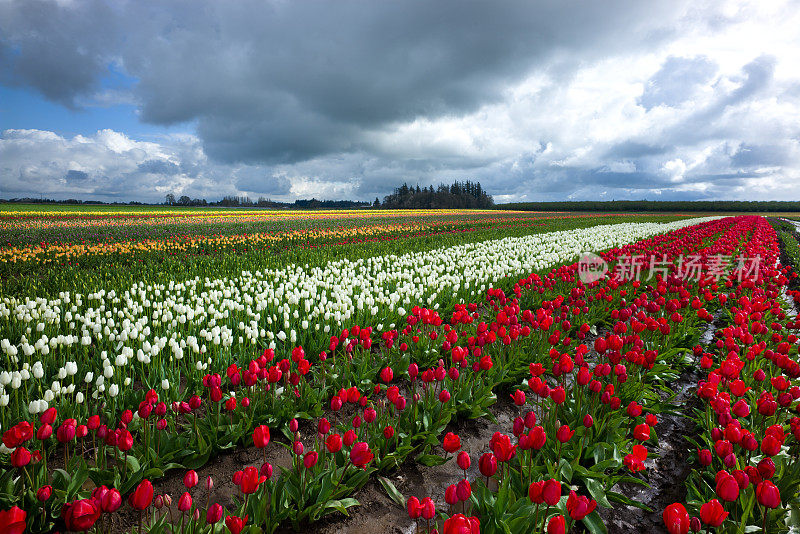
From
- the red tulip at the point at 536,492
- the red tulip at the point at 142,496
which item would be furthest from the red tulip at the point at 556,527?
the red tulip at the point at 142,496

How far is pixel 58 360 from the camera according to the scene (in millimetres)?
4941

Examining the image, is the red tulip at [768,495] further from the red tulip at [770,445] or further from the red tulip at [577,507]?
the red tulip at [577,507]

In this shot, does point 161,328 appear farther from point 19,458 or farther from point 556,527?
point 556,527

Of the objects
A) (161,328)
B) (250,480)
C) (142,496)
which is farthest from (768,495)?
(161,328)

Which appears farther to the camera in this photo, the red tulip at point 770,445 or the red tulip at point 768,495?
the red tulip at point 770,445

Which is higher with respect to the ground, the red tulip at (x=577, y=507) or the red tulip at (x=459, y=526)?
the red tulip at (x=459, y=526)

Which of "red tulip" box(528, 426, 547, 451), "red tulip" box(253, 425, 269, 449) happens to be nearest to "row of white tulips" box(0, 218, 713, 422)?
"red tulip" box(253, 425, 269, 449)

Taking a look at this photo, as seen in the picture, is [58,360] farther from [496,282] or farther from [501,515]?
[496,282]

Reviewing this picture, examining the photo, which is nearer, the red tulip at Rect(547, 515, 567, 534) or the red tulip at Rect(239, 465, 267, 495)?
the red tulip at Rect(547, 515, 567, 534)

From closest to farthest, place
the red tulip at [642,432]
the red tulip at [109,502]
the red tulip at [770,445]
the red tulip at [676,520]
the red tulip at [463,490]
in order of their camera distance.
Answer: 1. the red tulip at [676,520]
2. the red tulip at [109,502]
3. the red tulip at [463,490]
4. the red tulip at [770,445]
5. the red tulip at [642,432]

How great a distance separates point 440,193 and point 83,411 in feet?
380

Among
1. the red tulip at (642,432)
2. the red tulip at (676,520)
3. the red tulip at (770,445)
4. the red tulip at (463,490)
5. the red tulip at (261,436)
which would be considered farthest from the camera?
the red tulip at (642,432)

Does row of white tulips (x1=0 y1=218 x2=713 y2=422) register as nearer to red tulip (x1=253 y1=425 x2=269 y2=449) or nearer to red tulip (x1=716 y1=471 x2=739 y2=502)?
red tulip (x1=253 y1=425 x2=269 y2=449)

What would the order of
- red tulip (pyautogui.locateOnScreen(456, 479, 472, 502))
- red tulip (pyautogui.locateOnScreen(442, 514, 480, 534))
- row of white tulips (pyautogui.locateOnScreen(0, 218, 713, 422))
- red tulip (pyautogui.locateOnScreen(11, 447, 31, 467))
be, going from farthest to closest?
row of white tulips (pyautogui.locateOnScreen(0, 218, 713, 422)) → red tulip (pyautogui.locateOnScreen(11, 447, 31, 467)) → red tulip (pyautogui.locateOnScreen(456, 479, 472, 502)) → red tulip (pyautogui.locateOnScreen(442, 514, 480, 534))
